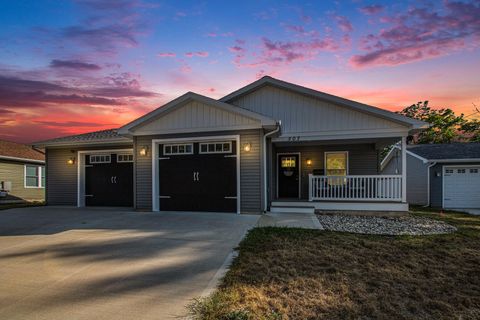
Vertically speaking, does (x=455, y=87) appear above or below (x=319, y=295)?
above

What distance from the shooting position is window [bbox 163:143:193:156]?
9.48 m

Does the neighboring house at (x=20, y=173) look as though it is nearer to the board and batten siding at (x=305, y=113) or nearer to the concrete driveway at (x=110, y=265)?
the concrete driveway at (x=110, y=265)

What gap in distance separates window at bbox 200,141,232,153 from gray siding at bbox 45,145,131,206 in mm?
6213

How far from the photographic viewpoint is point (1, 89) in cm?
1138

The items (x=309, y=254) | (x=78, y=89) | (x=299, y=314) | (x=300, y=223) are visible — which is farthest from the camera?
(x=78, y=89)

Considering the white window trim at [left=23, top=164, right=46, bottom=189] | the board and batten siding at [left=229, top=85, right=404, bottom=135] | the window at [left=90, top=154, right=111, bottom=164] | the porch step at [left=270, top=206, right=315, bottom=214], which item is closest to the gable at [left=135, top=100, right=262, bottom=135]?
the board and batten siding at [left=229, top=85, right=404, bottom=135]

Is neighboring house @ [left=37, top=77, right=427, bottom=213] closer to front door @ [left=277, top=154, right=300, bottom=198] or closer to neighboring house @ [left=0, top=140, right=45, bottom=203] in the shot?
front door @ [left=277, top=154, right=300, bottom=198]

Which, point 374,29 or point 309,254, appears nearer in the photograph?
point 309,254

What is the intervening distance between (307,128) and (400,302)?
8.11m

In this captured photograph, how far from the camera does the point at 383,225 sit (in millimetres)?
7863

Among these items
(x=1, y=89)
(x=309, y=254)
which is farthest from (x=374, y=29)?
(x=1, y=89)

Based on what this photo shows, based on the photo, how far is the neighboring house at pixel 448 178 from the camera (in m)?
13.8

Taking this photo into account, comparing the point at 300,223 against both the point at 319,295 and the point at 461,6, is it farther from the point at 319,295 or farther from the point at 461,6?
the point at 461,6

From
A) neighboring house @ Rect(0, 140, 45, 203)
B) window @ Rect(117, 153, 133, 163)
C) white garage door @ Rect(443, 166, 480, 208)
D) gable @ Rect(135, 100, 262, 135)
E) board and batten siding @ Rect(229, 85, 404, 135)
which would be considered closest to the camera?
gable @ Rect(135, 100, 262, 135)
